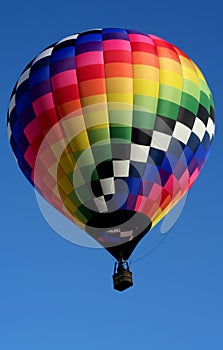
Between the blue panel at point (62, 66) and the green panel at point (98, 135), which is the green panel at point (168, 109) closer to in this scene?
the green panel at point (98, 135)

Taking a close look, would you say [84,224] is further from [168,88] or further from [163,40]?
[163,40]

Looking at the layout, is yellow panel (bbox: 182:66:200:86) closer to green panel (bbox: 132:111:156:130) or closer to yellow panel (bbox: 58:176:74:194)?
green panel (bbox: 132:111:156:130)

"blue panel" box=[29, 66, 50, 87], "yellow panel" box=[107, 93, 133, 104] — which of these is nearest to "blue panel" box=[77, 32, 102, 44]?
"blue panel" box=[29, 66, 50, 87]

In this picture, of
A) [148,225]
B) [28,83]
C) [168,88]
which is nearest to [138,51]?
[168,88]

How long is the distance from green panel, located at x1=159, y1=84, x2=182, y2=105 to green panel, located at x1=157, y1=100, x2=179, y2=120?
78 millimetres

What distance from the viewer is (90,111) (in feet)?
54.3

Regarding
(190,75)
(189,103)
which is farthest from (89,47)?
(189,103)

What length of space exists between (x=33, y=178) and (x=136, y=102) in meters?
2.57

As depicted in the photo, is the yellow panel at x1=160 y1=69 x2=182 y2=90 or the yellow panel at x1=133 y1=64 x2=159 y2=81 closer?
the yellow panel at x1=133 y1=64 x2=159 y2=81

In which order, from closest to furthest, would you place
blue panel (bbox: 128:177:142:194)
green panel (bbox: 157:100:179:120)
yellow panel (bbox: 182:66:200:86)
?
blue panel (bbox: 128:177:142:194), green panel (bbox: 157:100:179:120), yellow panel (bbox: 182:66:200:86)

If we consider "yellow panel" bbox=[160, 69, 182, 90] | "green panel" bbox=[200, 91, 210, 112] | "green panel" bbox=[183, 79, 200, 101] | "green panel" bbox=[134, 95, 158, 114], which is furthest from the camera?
"green panel" bbox=[200, 91, 210, 112]

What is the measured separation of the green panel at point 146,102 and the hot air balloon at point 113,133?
0.06 feet

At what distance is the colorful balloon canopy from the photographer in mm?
16344

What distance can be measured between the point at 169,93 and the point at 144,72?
615mm
